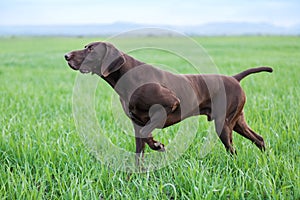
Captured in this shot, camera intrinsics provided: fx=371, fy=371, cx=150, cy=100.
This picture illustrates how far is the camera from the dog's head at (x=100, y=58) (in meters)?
2.93

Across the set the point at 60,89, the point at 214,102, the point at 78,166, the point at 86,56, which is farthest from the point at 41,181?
the point at 60,89

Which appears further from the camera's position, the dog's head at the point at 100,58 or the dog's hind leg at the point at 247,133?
the dog's hind leg at the point at 247,133

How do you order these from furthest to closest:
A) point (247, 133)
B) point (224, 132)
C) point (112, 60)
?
point (247, 133), point (224, 132), point (112, 60)

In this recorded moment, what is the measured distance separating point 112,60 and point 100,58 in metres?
0.11

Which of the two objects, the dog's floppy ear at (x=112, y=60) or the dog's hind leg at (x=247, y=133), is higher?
the dog's floppy ear at (x=112, y=60)

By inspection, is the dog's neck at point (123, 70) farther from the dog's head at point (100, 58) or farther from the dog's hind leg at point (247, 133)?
the dog's hind leg at point (247, 133)

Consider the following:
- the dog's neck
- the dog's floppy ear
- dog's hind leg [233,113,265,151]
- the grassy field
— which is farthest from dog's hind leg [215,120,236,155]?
the dog's floppy ear

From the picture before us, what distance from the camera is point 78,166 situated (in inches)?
133

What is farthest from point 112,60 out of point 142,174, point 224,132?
point 224,132

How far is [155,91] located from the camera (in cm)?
297

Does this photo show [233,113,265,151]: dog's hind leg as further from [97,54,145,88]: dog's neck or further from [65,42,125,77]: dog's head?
[65,42,125,77]: dog's head

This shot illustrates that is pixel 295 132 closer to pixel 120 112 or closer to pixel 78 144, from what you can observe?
pixel 120 112

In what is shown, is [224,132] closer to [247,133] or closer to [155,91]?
[247,133]

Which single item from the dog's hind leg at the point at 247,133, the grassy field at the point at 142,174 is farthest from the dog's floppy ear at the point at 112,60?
the dog's hind leg at the point at 247,133
